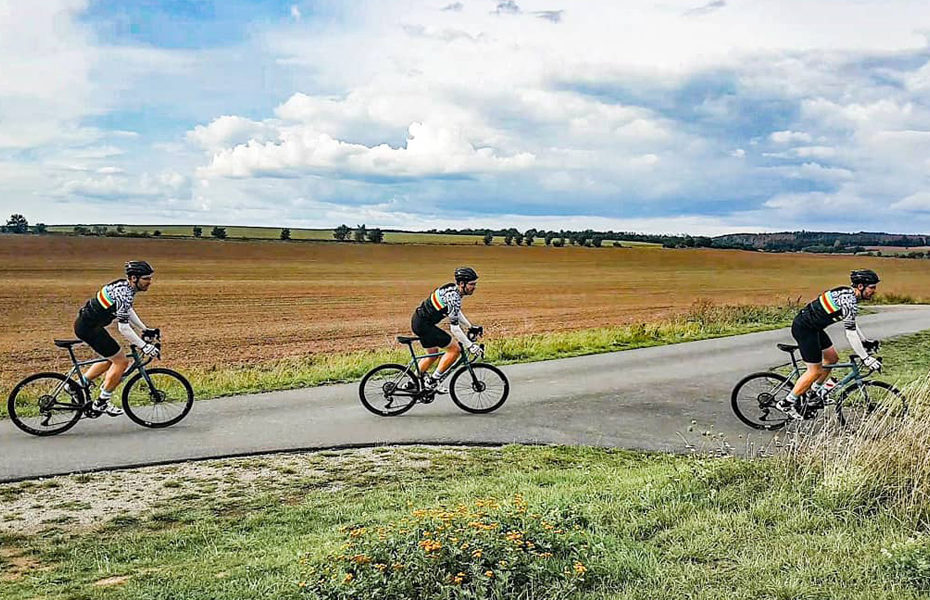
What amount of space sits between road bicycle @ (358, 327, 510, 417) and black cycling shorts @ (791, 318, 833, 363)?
140 inches

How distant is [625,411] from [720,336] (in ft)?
36.0

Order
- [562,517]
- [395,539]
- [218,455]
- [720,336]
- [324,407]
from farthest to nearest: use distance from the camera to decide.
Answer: [720,336], [324,407], [218,455], [562,517], [395,539]

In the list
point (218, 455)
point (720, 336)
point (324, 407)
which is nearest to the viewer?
point (218, 455)

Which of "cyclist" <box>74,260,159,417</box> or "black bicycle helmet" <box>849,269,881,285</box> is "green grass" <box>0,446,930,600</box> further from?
"black bicycle helmet" <box>849,269,881,285</box>

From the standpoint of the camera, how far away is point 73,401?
31.9ft

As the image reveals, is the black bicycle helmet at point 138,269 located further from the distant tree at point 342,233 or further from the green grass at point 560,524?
the distant tree at point 342,233

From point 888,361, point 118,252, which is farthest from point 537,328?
point 118,252

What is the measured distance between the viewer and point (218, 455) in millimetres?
8797

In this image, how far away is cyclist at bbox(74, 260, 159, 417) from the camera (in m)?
9.41

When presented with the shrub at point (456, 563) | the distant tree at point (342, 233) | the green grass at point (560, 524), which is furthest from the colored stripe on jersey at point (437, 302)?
the distant tree at point (342, 233)

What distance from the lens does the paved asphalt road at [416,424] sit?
29.4ft

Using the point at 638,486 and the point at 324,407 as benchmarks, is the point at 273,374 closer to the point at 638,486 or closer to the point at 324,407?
the point at 324,407

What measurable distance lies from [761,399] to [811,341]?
1006mm

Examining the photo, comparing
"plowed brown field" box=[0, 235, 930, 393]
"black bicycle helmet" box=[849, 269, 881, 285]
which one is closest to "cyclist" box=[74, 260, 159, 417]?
"black bicycle helmet" box=[849, 269, 881, 285]
